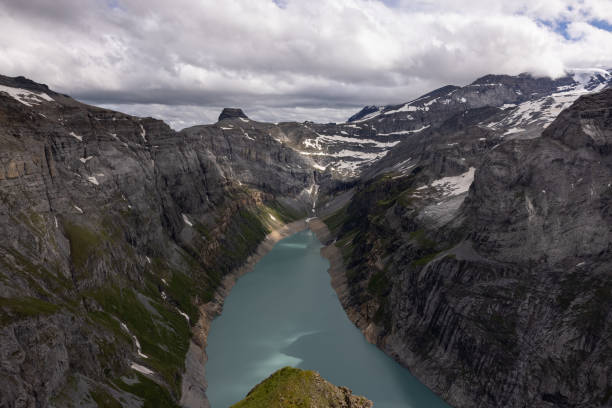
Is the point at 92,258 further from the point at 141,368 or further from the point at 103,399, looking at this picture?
the point at 103,399

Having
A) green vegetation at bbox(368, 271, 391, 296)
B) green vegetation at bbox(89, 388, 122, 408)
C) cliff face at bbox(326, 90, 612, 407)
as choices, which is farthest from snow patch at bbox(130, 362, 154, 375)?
green vegetation at bbox(368, 271, 391, 296)

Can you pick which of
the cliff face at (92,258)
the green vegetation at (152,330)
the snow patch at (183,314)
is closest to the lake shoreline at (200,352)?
the green vegetation at (152,330)

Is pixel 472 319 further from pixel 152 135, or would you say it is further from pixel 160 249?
pixel 152 135

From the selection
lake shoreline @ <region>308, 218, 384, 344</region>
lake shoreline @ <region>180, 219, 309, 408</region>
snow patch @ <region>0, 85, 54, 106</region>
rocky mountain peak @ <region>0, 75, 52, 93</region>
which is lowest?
lake shoreline @ <region>180, 219, 309, 408</region>

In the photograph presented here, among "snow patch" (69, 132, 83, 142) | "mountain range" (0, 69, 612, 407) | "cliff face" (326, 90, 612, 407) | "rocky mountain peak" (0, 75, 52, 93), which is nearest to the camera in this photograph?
"mountain range" (0, 69, 612, 407)

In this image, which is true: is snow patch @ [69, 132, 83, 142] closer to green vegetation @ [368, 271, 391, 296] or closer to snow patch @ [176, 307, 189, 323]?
snow patch @ [176, 307, 189, 323]
